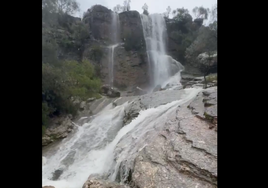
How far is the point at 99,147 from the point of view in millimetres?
8047

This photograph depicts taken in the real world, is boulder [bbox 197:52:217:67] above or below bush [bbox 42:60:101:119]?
above

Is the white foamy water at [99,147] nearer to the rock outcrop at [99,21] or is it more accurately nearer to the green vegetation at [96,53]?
the green vegetation at [96,53]

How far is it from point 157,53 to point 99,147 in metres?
18.4

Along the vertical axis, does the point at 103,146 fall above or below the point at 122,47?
below

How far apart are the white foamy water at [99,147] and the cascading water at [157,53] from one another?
13056 millimetres

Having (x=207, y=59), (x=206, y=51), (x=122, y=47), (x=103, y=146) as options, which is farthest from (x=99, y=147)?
(x=122, y=47)

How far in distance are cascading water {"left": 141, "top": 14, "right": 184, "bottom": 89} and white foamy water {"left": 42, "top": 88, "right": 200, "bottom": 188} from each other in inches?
514

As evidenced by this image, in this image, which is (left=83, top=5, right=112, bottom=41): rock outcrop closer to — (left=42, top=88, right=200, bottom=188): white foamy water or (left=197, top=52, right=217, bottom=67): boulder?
(left=197, top=52, right=217, bottom=67): boulder

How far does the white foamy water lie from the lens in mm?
5941

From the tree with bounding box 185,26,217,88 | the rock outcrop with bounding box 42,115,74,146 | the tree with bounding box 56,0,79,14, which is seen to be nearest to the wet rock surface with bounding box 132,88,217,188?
the rock outcrop with bounding box 42,115,74,146

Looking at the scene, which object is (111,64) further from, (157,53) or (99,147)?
(99,147)
